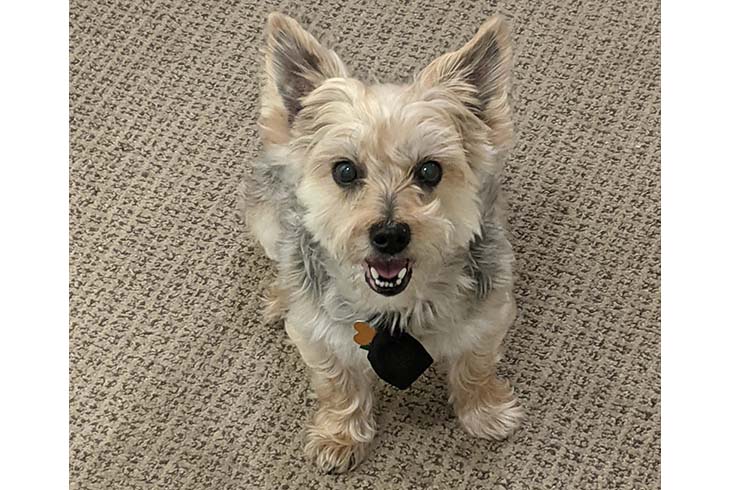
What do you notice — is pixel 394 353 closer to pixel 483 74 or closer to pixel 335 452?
pixel 335 452

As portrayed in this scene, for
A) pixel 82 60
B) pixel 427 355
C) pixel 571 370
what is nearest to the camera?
pixel 427 355

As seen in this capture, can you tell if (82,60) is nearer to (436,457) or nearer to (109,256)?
(109,256)

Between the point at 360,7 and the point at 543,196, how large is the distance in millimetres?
820

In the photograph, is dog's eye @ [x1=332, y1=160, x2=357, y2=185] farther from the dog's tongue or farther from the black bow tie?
the black bow tie

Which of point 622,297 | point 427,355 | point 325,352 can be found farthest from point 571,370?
point 325,352

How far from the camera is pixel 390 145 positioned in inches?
49.6

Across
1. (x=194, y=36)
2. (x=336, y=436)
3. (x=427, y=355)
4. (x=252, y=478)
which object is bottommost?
(x=252, y=478)

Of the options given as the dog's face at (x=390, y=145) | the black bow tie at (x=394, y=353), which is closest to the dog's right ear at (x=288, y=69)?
the dog's face at (x=390, y=145)

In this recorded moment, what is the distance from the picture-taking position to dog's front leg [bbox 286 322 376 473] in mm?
1654

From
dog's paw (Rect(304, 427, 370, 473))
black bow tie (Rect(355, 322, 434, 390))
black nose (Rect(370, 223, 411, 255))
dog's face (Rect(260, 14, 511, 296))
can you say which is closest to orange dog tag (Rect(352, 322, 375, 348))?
black bow tie (Rect(355, 322, 434, 390))

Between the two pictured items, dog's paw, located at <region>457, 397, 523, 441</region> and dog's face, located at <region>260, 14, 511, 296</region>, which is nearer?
dog's face, located at <region>260, 14, 511, 296</region>

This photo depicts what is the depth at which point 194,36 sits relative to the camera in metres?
2.34

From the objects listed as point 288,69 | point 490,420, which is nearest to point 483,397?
point 490,420

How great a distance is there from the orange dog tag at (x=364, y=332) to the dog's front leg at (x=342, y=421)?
196mm
